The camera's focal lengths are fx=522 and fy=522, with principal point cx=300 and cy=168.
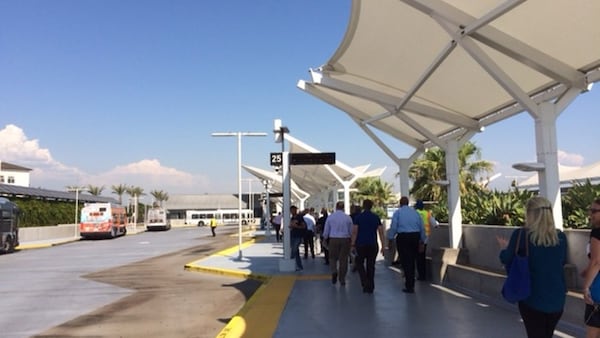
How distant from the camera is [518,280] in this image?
4.01m

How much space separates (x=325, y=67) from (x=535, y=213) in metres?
8.50

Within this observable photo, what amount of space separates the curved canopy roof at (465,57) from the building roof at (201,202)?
93845 millimetres

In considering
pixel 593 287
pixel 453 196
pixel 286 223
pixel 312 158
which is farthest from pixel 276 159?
pixel 593 287

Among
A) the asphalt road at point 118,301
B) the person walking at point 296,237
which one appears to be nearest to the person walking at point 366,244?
the asphalt road at point 118,301

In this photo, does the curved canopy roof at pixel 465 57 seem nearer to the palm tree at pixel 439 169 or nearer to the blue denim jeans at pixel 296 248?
the blue denim jeans at pixel 296 248

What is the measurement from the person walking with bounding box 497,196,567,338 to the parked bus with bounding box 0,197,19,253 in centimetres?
2707

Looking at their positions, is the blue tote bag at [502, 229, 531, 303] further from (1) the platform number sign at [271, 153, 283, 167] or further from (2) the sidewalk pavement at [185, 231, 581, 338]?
(1) the platform number sign at [271, 153, 283, 167]

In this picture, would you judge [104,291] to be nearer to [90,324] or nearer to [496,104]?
[90,324]

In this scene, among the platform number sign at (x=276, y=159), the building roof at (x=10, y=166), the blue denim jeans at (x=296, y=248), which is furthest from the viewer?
the building roof at (x=10, y=166)

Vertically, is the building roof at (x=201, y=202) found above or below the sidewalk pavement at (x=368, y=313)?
above

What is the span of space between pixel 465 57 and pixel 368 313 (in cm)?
481

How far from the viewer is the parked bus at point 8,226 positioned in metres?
25.9

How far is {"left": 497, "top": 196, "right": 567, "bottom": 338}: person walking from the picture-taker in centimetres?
399

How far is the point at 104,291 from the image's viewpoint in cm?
1202
